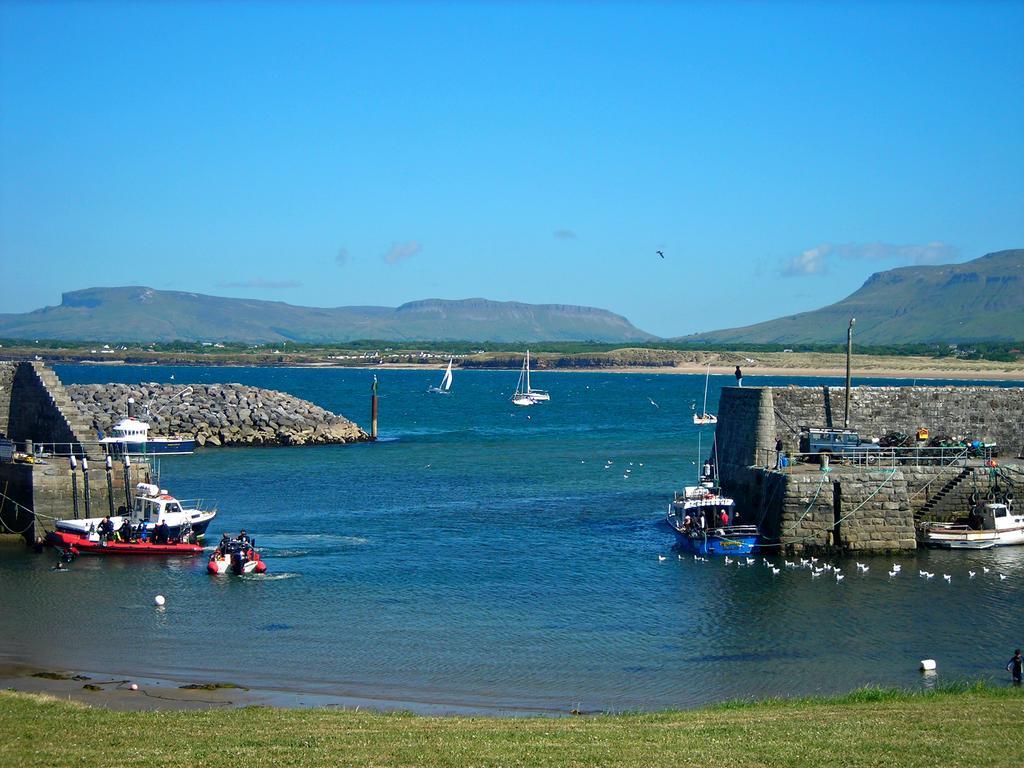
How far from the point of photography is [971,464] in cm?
3384

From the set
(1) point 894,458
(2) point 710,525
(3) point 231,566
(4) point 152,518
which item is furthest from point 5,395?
(1) point 894,458

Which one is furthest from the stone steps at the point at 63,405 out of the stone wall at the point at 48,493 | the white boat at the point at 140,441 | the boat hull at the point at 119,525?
the boat hull at the point at 119,525

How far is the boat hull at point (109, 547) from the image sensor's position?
32781mm

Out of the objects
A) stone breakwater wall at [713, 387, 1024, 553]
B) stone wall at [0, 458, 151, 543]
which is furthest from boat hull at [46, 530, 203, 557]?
stone breakwater wall at [713, 387, 1024, 553]

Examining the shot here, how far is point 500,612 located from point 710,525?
10.3 meters

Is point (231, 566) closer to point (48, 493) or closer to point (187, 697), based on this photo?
point (48, 493)

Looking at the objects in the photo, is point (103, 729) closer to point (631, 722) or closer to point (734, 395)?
point (631, 722)

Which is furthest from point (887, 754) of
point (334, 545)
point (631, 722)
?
point (334, 545)

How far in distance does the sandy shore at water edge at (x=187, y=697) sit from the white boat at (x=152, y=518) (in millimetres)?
12926

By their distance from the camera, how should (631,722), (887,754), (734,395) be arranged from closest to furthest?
(887,754)
(631,722)
(734,395)

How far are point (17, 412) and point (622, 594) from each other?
24088 millimetres

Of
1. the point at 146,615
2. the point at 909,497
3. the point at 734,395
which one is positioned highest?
the point at 734,395

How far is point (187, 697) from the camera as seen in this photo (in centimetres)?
1925

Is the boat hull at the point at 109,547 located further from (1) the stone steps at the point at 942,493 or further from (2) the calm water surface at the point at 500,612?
(1) the stone steps at the point at 942,493
